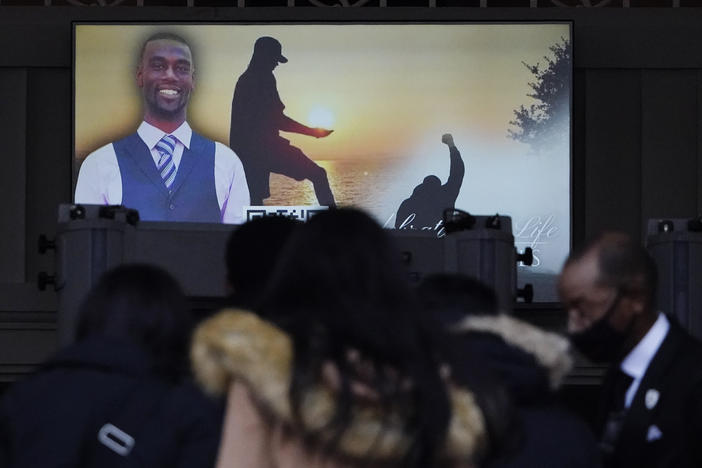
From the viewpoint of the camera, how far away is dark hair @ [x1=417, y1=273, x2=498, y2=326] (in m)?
2.77

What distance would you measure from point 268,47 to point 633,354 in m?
6.52

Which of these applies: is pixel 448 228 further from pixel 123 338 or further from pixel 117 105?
pixel 117 105

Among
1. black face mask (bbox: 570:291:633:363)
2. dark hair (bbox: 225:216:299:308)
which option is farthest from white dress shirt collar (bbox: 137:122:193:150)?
black face mask (bbox: 570:291:633:363)

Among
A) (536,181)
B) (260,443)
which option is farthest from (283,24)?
(260,443)

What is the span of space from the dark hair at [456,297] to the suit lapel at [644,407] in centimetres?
52

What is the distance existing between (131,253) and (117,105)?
11.9 ft

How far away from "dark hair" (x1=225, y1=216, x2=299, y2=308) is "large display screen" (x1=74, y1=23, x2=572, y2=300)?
19.7ft

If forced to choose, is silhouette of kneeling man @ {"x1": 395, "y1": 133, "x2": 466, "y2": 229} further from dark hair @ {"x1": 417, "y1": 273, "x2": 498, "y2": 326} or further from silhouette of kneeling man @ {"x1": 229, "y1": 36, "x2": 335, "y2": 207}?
dark hair @ {"x1": 417, "y1": 273, "x2": 498, "y2": 326}

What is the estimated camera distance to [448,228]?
20.1 feet

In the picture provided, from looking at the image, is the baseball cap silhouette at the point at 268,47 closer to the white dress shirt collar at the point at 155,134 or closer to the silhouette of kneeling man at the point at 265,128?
the silhouette of kneeling man at the point at 265,128

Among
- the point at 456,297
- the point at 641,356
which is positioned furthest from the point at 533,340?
the point at 641,356

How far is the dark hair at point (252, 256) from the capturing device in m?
3.28

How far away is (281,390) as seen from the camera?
2.03 m

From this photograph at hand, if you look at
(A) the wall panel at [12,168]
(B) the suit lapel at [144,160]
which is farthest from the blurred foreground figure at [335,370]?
(A) the wall panel at [12,168]
